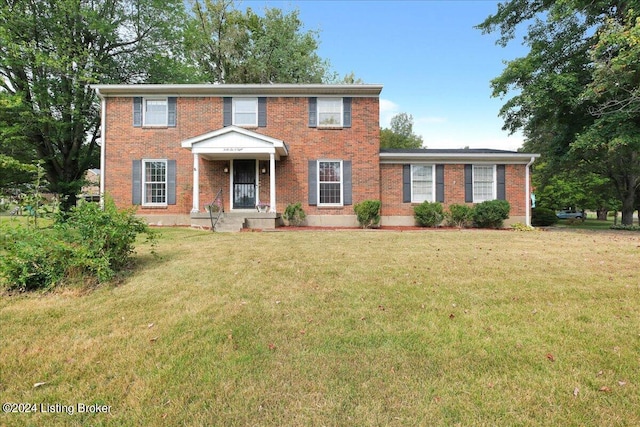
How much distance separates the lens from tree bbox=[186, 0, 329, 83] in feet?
81.8

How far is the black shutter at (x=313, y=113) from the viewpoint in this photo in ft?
46.8

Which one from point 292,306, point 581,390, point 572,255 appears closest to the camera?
point 581,390

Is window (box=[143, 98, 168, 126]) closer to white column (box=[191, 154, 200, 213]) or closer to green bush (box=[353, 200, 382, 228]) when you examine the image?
white column (box=[191, 154, 200, 213])

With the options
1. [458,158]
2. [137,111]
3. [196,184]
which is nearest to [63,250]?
[196,184]

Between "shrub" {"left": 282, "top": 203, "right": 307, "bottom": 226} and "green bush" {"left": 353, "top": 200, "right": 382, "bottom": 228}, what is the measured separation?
240 cm

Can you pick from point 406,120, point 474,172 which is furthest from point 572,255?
point 406,120

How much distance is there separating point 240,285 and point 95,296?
186cm

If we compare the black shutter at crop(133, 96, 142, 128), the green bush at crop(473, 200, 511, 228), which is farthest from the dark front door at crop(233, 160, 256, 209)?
the green bush at crop(473, 200, 511, 228)

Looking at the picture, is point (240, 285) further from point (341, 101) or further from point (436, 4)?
point (436, 4)

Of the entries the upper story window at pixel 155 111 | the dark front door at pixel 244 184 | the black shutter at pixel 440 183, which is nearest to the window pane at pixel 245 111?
the dark front door at pixel 244 184

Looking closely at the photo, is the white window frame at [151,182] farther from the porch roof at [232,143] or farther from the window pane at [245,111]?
the window pane at [245,111]

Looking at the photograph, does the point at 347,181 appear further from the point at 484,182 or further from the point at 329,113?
the point at 484,182

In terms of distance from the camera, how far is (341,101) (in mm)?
14273

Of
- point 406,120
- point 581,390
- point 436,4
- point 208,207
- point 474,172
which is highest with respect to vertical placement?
point 406,120
